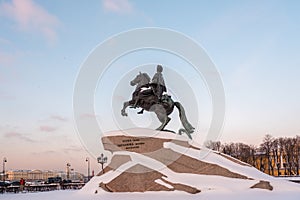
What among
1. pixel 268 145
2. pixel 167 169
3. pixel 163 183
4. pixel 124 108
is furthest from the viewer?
pixel 268 145

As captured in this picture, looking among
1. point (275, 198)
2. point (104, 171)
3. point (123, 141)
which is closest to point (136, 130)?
point (123, 141)

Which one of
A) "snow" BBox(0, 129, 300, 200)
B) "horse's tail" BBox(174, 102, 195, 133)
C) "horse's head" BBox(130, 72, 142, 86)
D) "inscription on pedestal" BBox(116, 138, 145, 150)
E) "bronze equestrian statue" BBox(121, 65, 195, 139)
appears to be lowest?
"snow" BBox(0, 129, 300, 200)

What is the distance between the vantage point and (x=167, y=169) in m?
18.1

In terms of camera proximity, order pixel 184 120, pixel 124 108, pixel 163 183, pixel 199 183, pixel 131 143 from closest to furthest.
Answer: pixel 199 183 < pixel 163 183 < pixel 131 143 < pixel 124 108 < pixel 184 120

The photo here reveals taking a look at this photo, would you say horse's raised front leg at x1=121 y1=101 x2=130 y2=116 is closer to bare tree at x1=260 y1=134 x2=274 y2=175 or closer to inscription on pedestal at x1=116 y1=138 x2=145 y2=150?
inscription on pedestal at x1=116 y1=138 x2=145 y2=150

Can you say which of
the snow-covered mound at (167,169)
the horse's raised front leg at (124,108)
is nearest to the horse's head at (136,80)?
the horse's raised front leg at (124,108)

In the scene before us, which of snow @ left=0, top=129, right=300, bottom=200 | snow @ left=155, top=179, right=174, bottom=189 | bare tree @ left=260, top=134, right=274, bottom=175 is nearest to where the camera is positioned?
snow @ left=0, top=129, right=300, bottom=200

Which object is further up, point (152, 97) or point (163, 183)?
point (152, 97)

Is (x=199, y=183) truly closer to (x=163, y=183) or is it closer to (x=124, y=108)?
(x=163, y=183)

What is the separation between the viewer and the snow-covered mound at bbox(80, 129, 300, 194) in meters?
16.8

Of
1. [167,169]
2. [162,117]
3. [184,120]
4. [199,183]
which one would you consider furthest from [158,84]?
[199,183]

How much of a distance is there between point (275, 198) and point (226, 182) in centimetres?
339

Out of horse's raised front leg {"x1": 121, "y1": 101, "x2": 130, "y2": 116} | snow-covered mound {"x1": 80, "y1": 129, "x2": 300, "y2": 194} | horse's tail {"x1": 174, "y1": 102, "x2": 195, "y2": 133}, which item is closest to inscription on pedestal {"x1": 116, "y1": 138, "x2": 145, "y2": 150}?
snow-covered mound {"x1": 80, "y1": 129, "x2": 300, "y2": 194}

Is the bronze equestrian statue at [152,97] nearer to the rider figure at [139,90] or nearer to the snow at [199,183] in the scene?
the rider figure at [139,90]
